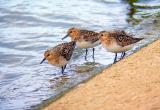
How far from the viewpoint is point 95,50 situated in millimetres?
11555

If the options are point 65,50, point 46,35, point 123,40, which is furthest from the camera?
point 46,35

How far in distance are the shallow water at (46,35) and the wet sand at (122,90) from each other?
1.10m

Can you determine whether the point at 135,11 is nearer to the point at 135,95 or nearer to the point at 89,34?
the point at 89,34

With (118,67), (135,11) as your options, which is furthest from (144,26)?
(118,67)

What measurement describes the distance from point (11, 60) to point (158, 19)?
4.97 m

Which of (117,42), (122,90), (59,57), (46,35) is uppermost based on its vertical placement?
(117,42)

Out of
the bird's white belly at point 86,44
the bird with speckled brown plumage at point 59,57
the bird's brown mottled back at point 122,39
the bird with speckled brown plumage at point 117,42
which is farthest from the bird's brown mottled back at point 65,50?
the bird's brown mottled back at point 122,39

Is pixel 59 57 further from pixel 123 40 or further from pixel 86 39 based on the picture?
pixel 123 40

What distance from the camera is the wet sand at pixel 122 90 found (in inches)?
249

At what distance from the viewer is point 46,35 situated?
1298 centimetres

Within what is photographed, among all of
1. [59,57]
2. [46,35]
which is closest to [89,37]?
[59,57]

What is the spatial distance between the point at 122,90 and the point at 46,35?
6350 millimetres

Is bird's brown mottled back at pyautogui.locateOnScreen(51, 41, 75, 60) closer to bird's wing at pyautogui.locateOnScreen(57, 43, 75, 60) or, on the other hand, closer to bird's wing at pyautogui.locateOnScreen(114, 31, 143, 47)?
bird's wing at pyautogui.locateOnScreen(57, 43, 75, 60)

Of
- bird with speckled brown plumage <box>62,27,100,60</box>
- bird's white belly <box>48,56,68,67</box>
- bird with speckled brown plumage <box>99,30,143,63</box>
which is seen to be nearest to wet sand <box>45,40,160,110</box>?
bird with speckled brown plumage <box>99,30,143,63</box>
